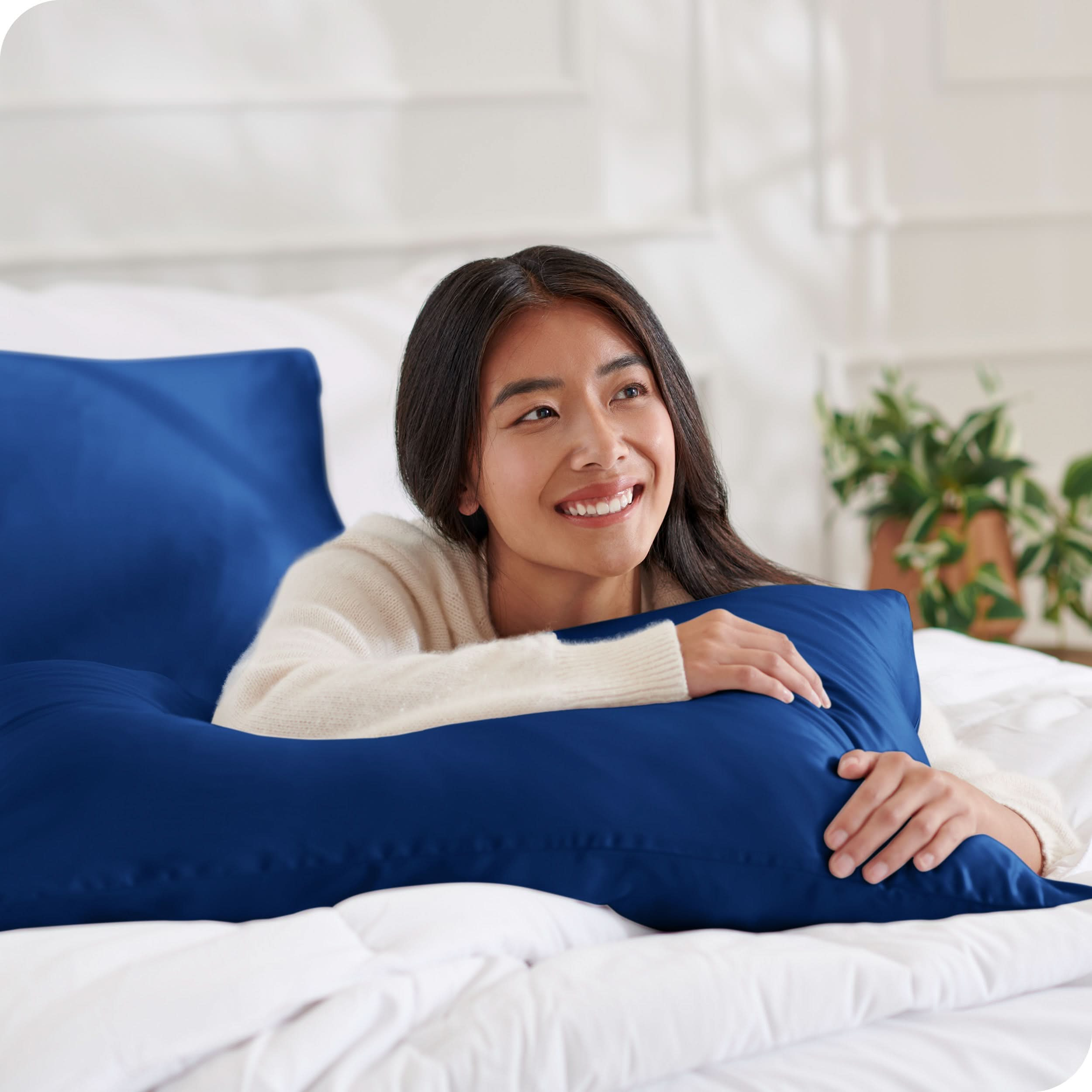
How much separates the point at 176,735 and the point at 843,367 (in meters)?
2.10

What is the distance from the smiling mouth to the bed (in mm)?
430

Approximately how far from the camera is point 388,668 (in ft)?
3.32

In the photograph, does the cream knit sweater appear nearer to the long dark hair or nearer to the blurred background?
the long dark hair

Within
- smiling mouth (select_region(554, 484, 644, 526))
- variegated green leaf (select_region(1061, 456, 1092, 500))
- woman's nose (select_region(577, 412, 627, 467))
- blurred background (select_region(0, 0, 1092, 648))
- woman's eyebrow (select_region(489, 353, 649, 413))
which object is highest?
blurred background (select_region(0, 0, 1092, 648))

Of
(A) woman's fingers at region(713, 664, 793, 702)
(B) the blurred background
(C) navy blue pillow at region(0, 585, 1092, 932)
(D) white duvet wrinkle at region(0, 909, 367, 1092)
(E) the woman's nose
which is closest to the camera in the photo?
(D) white duvet wrinkle at region(0, 909, 367, 1092)

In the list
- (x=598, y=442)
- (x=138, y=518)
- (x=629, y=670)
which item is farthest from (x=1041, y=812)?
(x=138, y=518)

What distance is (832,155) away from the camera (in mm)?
2596

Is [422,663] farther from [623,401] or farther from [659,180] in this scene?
[659,180]

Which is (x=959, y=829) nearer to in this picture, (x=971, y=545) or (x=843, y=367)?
(x=971, y=545)

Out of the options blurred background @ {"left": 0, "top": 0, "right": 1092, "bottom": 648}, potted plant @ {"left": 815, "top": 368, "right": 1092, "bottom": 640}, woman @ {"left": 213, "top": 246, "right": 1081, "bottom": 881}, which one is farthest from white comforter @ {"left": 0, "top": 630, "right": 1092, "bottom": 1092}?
potted plant @ {"left": 815, "top": 368, "right": 1092, "bottom": 640}

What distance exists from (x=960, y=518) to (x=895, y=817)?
158 centimetres

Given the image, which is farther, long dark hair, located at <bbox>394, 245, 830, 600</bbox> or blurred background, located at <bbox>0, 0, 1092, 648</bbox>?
blurred background, located at <bbox>0, 0, 1092, 648</bbox>

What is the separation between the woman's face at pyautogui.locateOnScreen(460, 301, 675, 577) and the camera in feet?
3.67

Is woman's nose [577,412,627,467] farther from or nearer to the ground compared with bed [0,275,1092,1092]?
farther from the ground
